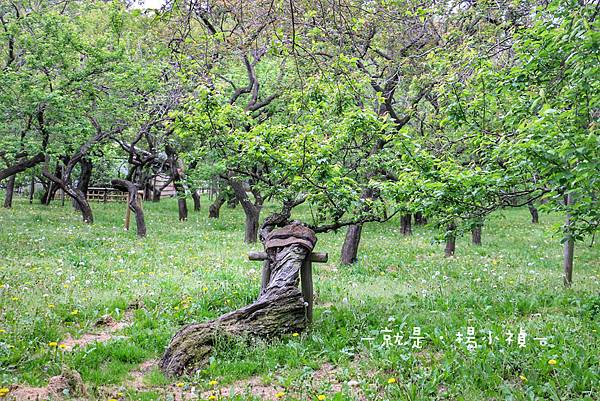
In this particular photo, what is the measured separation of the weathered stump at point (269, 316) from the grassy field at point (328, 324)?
0.51ft

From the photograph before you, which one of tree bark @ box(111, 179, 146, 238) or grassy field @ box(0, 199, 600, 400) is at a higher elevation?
tree bark @ box(111, 179, 146, 238)

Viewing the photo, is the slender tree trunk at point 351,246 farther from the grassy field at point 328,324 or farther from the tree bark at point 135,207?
the tree bark at point 135,207

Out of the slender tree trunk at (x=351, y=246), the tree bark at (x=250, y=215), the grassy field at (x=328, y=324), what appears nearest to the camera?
the grassy field at (x=328, y=324)

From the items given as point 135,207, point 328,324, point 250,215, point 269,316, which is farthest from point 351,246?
point 135,207

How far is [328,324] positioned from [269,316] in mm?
1117

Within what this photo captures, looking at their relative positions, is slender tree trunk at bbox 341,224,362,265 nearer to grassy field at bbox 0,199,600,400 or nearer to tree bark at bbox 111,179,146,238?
grassy field at bbox 0,199,600,400

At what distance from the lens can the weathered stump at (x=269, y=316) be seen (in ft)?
17.9

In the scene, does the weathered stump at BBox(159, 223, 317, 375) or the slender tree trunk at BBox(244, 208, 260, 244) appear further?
the slender tree trunk at BBox(244, 208, 260, 244)

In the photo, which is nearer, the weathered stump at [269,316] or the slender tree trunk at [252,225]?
the weathered stump at [269,316]

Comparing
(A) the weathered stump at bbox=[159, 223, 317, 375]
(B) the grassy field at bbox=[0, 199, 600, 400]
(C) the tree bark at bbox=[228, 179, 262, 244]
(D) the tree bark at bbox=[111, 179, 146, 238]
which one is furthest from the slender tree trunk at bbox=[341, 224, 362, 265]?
(D) the tree bark at bbox=[111, 179, 146, 238]

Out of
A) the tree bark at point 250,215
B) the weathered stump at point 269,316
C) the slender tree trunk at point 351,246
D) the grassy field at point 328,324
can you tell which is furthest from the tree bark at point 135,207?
the weathered stump at point 269,316

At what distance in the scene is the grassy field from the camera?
4895 millimetres

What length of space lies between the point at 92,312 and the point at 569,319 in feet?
22.6

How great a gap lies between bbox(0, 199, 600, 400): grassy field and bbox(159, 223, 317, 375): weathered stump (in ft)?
0.51
